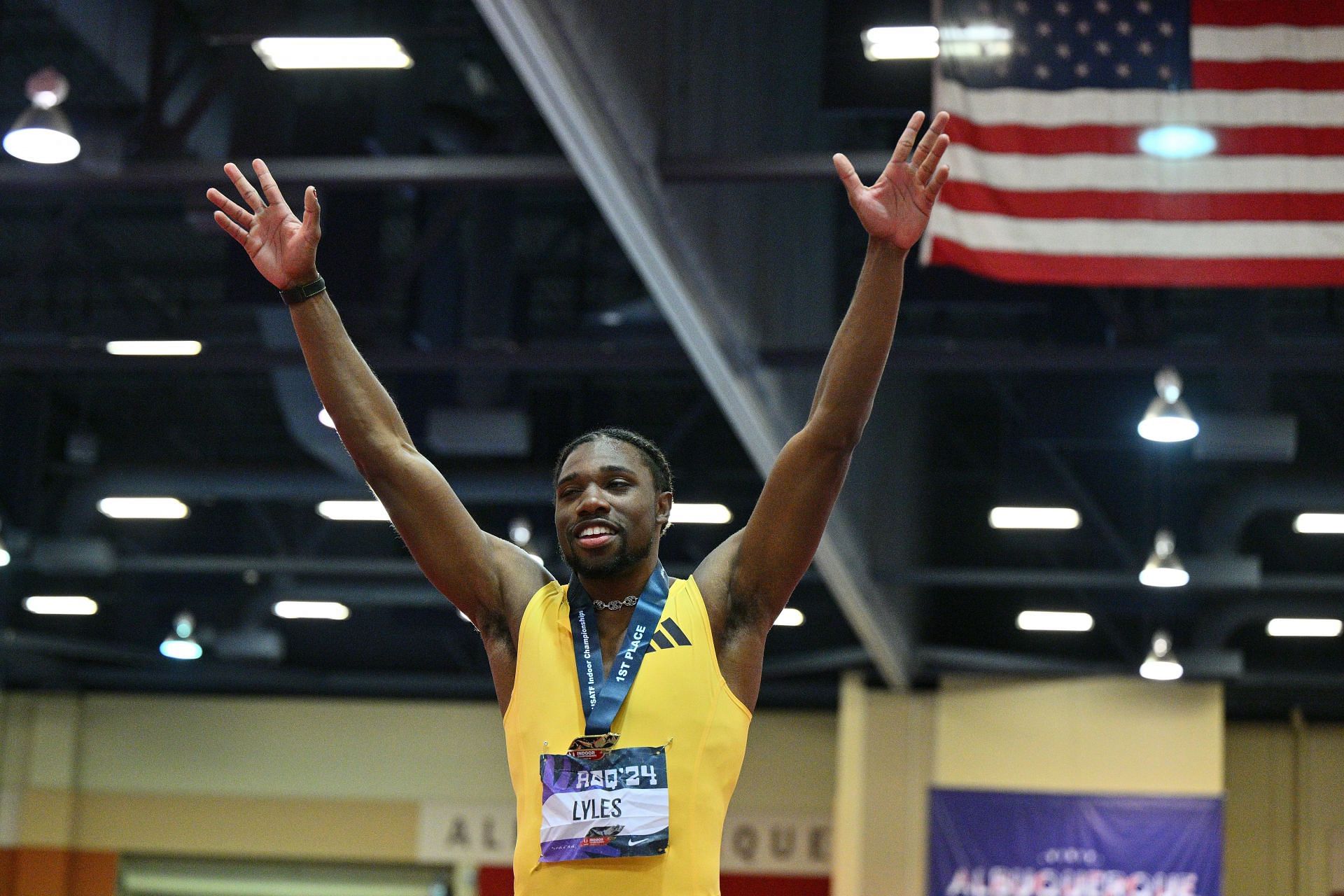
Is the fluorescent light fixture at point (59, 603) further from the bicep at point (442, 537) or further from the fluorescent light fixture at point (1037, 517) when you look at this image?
the bicep at point (442, 537)

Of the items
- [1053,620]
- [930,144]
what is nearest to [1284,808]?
[1053,620]

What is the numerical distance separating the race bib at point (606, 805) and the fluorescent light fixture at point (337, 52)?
21.8 ft

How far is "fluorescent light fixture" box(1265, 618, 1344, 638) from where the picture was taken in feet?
67.6

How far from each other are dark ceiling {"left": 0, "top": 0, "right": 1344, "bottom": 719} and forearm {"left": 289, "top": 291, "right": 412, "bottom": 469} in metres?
5.61

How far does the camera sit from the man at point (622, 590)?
3133mm

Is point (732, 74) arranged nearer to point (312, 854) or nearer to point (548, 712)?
point (548, 712)

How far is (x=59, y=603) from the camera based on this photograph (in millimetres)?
22344

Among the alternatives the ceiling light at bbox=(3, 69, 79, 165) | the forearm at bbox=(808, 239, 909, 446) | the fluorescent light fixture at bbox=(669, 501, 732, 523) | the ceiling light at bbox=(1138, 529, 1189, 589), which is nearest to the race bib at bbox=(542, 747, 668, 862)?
the forearm at bbox=(808, 239, 909, 446)

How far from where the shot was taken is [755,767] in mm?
23734

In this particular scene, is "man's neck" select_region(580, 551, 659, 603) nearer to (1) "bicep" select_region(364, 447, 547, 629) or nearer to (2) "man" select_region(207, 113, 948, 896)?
(2) "man" select_region(207, 113, 948, 896)

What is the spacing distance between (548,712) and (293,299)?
969mm

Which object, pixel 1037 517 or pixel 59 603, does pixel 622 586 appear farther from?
pixel 59 603

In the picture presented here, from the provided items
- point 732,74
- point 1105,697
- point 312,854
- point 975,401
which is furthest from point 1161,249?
point 312,854

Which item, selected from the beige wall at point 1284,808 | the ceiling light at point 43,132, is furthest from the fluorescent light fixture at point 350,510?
the beige wall at point 1284,808
